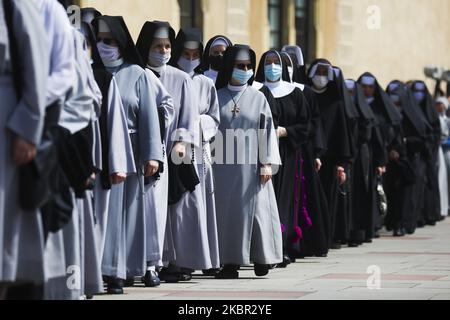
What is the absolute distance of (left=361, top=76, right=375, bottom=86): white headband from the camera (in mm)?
20688

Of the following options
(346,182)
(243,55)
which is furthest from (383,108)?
(243,55)

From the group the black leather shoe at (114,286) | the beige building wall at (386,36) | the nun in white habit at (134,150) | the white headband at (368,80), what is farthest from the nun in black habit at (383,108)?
the beige building wall at (386,36)

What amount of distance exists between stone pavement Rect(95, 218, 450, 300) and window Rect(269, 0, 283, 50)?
38.5 feet

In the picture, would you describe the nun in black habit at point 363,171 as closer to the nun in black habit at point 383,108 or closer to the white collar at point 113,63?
the nun in black habit at point 383,108

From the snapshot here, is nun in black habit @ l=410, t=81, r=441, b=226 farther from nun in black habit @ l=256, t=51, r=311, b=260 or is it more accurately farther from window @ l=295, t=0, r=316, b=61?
nun in black habit @ l=256, t=51, r=311, b=260

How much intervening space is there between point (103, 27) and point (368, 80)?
9299 mm

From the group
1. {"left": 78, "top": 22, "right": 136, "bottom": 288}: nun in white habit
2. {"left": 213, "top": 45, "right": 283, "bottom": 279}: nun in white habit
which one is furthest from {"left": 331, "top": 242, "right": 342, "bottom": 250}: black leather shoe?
{"left": 78, "top": 22, "right": 136, "bottom": 288}: nun in white habit

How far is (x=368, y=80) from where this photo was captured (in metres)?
20.7

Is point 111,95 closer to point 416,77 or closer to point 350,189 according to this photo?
point 350,189

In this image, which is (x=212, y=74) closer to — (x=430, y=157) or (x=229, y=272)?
(x=229, y=272)

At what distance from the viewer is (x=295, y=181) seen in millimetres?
15672

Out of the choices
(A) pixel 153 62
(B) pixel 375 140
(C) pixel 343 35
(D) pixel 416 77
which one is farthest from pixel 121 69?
(D) pixel 416 77

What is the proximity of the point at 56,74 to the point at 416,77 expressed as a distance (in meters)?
29.0

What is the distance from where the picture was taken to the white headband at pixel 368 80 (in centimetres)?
2069
